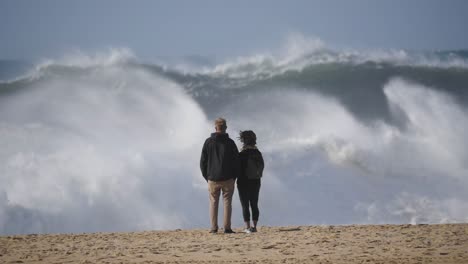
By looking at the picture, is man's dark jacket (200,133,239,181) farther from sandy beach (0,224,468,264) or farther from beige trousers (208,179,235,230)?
sandy beach (0,224,468,264)

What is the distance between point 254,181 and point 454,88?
516 inches

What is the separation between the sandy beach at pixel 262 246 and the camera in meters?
6.13

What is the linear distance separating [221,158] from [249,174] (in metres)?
0.40

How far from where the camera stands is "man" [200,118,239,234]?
7883 millimetres

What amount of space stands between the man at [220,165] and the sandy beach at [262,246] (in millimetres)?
354

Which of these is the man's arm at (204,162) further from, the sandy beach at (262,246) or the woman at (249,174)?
the sandy beach at (262,246)

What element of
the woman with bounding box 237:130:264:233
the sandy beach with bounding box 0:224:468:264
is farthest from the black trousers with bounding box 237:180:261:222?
the sandy beach with bounding box 0:224:468:264

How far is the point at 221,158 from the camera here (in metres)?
7.86

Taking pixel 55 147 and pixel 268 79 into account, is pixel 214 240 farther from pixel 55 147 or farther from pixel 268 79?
pixel 268 79

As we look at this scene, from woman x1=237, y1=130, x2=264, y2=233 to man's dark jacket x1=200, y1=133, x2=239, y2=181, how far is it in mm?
116

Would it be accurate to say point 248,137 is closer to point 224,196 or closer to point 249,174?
point 249,174

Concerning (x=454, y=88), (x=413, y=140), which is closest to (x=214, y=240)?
(x=413, y=140)

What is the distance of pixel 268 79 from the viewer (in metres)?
19.5

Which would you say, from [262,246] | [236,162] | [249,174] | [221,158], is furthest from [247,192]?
[262,246]
